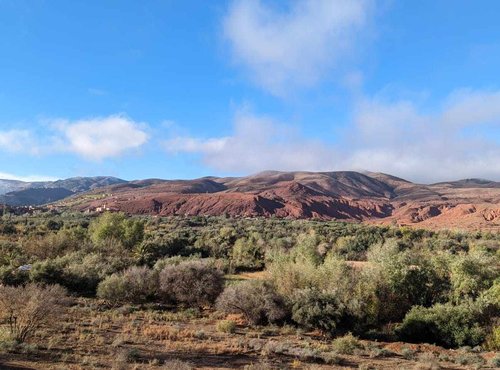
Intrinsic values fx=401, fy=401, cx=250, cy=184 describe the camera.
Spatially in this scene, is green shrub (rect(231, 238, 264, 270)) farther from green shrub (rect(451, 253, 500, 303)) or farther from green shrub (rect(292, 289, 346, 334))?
green shrub (rect(451, 253, 500, 303))

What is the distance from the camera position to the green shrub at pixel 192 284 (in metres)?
26.9

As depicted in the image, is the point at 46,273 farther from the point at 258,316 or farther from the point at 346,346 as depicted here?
the point at 346,346

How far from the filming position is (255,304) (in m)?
22.7

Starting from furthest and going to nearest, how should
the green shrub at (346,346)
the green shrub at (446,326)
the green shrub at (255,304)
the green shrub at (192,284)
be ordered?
the green shrub at (192,284) → the green shrub at (255,304) → the green shrub at (446,326) → the green shrub at (346,346)

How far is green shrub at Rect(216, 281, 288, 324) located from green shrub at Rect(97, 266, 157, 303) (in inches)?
256

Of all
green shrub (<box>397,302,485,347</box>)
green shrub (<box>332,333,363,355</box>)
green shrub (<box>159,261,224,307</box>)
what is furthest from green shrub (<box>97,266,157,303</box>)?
green shrub (<box>397,302,485,347</box>)

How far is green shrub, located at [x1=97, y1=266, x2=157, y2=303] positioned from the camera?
86.3ft

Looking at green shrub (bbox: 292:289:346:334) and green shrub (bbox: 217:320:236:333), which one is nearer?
→ green shrub (bbox: 217:320:236:333)

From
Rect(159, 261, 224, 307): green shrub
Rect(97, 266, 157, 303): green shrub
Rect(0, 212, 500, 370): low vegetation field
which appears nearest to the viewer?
Rect(0, 212, 500, 370): low vegetation field

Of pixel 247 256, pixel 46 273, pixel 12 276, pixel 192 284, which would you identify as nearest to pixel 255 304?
pixel 192 284

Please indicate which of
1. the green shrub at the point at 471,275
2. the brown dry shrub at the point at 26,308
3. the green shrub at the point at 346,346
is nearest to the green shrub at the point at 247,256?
the green shrub at the point at 471,275

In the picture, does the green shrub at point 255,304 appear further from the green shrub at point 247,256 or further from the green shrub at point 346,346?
the green shrub at point 247,256

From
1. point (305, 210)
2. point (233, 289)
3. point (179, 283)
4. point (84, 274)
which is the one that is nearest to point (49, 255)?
point (84, 274)

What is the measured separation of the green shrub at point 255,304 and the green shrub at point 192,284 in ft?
10.7
